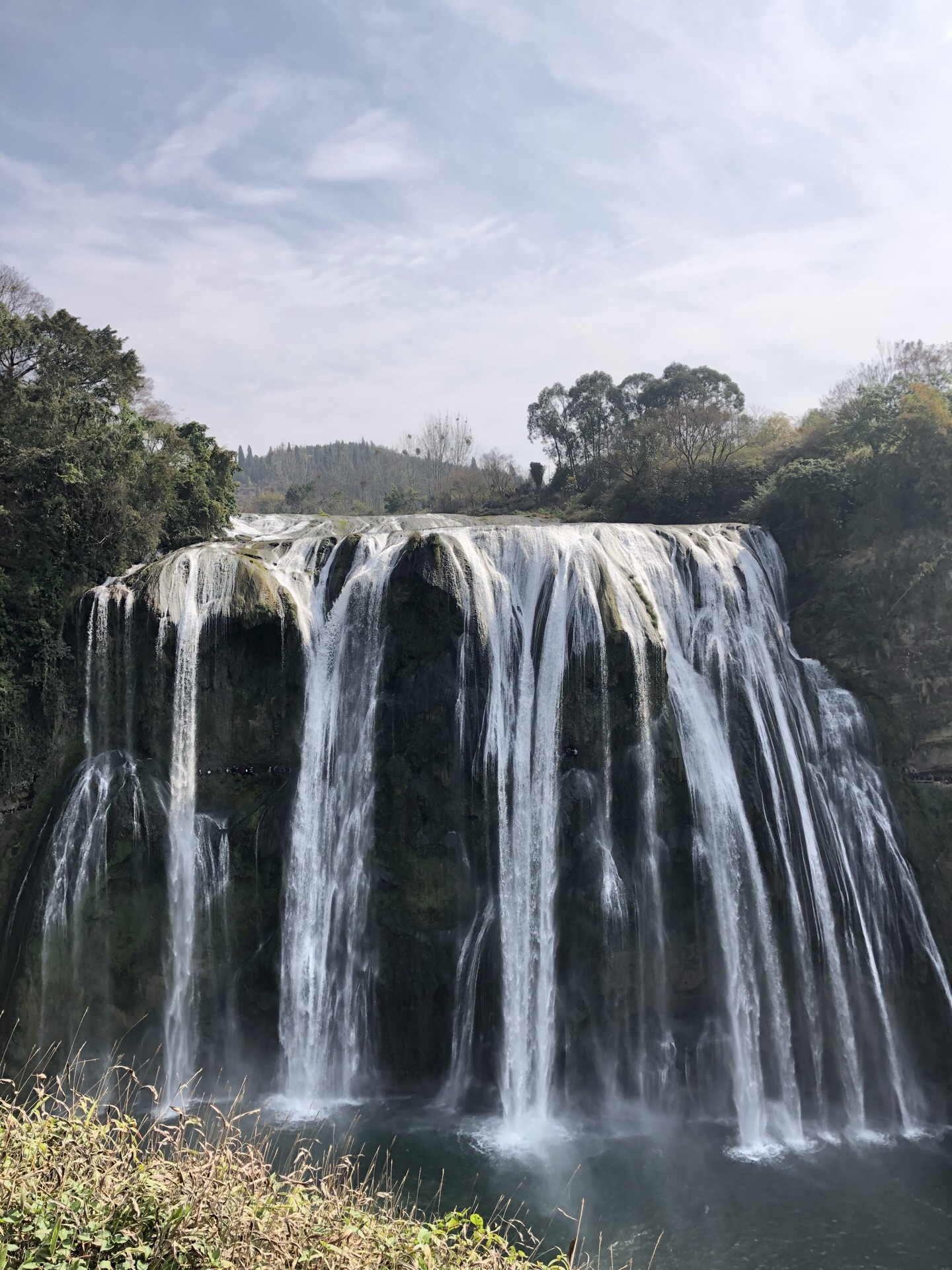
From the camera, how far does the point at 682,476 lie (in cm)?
3356

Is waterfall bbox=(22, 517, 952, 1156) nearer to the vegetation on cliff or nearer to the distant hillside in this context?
the vegetation on cliff

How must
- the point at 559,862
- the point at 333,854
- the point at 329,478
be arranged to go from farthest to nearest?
the point at 329,478
the point at 333,854
the point at 559,862

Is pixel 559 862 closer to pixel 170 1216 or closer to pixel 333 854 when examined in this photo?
pixel 333 854

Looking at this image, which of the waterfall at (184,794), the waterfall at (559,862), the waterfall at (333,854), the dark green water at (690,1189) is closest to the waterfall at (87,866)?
the waterfall at (559,862)

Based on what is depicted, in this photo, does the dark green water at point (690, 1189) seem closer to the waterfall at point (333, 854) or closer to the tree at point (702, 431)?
the waterfall at point (333, 854)

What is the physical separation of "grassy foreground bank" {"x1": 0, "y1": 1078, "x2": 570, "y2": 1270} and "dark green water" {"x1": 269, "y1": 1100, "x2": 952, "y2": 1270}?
7497 millimetres

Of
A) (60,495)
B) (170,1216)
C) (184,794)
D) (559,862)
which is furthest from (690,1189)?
(60,495)

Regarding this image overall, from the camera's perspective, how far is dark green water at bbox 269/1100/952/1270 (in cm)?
1253

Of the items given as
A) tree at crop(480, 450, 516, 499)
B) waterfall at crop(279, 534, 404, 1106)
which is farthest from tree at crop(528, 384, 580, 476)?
waterfall at crop(279, 534, 404, 1106)

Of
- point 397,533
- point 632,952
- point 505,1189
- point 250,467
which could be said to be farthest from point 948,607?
point 250,467

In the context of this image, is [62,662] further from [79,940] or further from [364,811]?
[364,811]

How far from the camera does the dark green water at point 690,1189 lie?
12.5 m

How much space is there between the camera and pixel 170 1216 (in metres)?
5.38

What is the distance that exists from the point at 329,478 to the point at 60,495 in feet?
212
